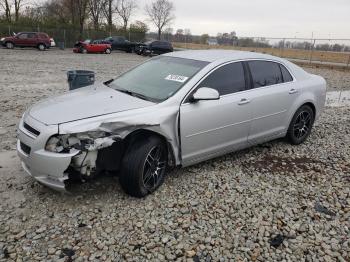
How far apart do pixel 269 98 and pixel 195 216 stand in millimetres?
2205

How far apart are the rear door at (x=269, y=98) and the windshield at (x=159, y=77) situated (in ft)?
3.04

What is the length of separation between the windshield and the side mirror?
0.79 feet

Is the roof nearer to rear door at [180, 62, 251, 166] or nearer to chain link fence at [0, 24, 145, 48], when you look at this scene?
rear door at [180, 62, 251, 166]

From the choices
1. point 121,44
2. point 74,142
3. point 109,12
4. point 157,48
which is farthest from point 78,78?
point 109,12

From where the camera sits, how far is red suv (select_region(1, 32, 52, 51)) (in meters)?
26.3

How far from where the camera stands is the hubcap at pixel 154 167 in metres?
3.64

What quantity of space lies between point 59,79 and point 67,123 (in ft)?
30.5

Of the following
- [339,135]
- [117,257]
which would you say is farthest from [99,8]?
[117,257]

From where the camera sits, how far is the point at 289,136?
18.0 ft

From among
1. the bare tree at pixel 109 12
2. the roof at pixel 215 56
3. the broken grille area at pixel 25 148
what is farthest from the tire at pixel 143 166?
the bare tree at pixel 109 12

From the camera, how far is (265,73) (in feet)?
16.0

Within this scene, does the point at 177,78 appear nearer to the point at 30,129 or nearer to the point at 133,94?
the point at 133,94

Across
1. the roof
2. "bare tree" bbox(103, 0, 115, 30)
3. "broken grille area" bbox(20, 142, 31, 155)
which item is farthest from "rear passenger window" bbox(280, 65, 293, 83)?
"bare tree" bbox(103, 0, 115, 30)

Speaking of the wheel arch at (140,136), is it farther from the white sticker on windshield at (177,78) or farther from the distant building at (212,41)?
the distant building at (212,41)
